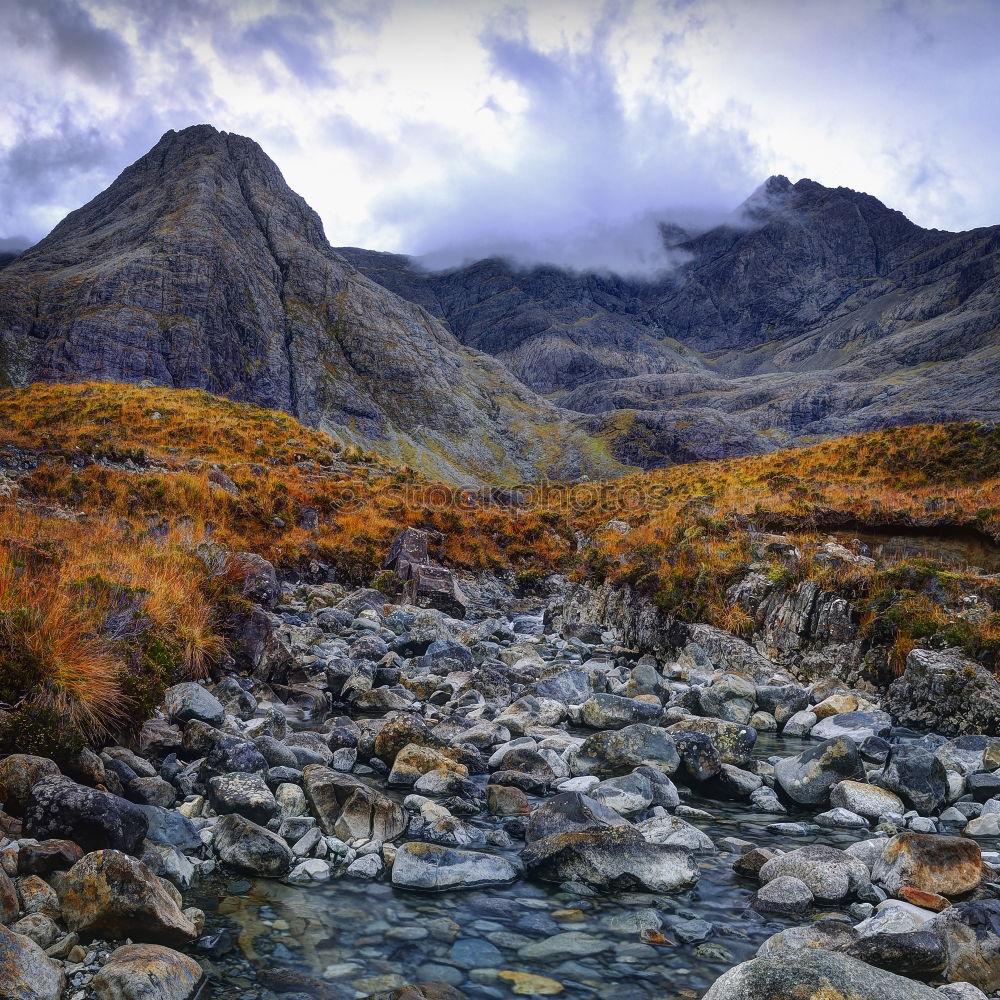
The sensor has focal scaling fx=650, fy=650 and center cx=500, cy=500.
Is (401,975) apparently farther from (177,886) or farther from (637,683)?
(637,683)

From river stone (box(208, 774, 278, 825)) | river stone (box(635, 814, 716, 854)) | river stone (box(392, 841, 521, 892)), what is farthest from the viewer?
river stone (box(635, 814, 716, 854))

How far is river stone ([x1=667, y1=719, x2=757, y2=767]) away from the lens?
930 cm

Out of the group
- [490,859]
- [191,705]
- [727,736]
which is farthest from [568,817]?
[191,705]

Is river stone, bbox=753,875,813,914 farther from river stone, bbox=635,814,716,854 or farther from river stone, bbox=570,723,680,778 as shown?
river stone, bbox=570,723,680,778

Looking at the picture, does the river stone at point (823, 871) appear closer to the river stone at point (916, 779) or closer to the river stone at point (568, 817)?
the river stone at point (568, 817)

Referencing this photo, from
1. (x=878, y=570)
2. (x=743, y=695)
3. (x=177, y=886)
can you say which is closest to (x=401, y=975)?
(x=177, y=886)

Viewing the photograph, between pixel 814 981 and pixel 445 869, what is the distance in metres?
3.31

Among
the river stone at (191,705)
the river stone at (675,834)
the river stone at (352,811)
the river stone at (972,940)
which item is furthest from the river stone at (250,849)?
the river stone at (972,940)

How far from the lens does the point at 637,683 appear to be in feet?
43.3

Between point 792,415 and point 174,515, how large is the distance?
169088 millimetres

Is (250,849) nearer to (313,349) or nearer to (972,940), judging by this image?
(972,940)

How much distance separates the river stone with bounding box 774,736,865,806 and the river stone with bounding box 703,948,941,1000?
470 cm

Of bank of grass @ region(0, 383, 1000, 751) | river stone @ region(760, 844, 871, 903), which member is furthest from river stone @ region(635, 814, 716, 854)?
bank of grass @ region(0, 383, 1000, 751)

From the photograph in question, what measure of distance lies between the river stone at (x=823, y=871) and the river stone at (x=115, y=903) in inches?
199
